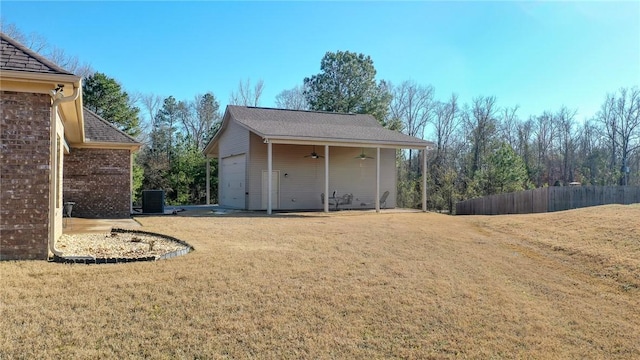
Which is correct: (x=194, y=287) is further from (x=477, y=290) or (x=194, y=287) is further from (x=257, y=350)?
(x=477, y=290)

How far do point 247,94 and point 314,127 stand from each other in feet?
69.7

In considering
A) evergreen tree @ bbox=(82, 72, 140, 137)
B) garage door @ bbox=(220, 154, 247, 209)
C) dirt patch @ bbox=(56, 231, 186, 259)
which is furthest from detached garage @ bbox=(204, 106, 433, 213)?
evergreen tree @ bbox=(82, 72, 140, 137)

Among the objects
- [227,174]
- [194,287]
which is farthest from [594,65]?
[194,287]

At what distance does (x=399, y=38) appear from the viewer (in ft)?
56.0

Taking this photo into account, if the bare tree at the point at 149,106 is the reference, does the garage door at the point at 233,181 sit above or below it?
below

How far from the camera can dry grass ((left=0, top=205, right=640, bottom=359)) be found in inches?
162

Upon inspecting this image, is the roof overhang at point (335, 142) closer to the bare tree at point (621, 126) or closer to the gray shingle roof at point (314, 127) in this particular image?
the gray shingle roof at point (314, 127)

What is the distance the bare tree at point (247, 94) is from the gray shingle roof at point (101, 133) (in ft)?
73.7

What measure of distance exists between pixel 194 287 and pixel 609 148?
44.0m

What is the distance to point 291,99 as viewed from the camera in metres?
40.1

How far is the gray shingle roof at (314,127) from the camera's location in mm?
16359

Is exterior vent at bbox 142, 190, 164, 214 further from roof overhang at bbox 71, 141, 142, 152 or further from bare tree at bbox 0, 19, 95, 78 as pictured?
bare tree at bbox 0, 19, 95, 78

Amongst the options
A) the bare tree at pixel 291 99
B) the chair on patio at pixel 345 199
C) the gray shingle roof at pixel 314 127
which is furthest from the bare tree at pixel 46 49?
the bare tree at pixel 291 99

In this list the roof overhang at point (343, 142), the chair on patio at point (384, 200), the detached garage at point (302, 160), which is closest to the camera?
the roof overhang at point (343, 142)
